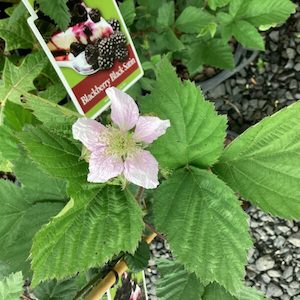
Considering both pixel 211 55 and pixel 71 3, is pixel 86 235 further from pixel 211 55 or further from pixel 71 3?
pixel 211 55

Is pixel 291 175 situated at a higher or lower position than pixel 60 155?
lower

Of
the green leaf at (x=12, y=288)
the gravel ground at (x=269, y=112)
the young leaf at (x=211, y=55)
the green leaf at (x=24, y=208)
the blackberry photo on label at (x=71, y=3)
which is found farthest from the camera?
the gravel ground at (x=269, y=112)

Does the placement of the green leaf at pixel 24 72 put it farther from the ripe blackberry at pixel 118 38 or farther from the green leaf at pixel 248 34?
the green leaf at pixel 248 34

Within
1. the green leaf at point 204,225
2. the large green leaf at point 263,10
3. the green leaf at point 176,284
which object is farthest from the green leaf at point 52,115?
the large green leaf at point 263,10

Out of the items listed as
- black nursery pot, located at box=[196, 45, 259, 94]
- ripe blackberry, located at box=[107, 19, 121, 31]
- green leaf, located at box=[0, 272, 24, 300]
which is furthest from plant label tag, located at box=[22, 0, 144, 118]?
black nursery pot, located at box=[196, 45, 259, 94]

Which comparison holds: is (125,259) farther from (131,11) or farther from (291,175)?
(131,11)

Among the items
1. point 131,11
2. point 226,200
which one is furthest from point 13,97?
point 226,200
